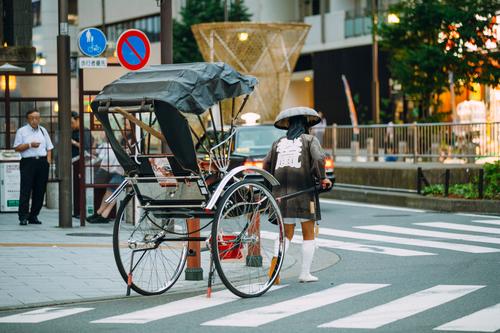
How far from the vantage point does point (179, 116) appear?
32.1ft

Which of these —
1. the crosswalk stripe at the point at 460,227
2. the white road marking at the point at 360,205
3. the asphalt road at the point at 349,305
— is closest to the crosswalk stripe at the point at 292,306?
the asphalt road at the point at 349,305

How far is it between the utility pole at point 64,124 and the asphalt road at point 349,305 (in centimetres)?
494

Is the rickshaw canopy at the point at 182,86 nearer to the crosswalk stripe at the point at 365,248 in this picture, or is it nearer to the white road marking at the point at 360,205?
the crosswalk stripe at the point at 365,248

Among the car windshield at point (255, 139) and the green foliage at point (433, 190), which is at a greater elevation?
the car windshield at point (255, 139)

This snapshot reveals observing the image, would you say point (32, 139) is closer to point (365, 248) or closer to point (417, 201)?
point (365, 248)

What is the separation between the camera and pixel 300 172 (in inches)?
431

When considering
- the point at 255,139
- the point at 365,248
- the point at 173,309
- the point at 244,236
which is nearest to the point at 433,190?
the point at 255,139

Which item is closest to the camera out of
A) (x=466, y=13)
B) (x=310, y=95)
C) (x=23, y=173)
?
(x=23, y=173)

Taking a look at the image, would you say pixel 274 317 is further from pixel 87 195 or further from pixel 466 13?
pixel 466 13

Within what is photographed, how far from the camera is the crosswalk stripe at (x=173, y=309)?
29.0ft

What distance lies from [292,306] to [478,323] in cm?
179

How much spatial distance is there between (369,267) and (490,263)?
1351mm

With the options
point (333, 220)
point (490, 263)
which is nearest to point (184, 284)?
point (490, 263)

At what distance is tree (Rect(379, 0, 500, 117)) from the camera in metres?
29.7
